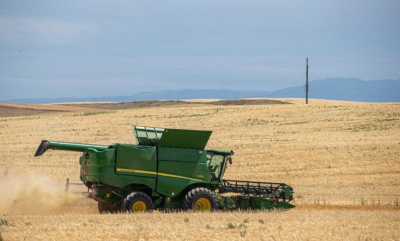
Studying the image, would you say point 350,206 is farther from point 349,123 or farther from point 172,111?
point 172,111

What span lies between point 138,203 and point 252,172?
15.0m

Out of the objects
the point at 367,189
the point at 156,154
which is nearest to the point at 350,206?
the point at 367,189

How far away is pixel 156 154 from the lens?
63.9 feet

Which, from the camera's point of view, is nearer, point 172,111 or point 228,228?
point 228,228

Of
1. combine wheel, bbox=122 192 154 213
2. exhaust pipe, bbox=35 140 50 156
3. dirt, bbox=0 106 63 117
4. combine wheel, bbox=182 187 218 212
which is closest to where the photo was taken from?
combine wheel, bbox=122 192 154 213

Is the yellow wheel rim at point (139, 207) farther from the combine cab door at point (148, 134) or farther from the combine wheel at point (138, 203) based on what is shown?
the combine cab door at point (148, 134)

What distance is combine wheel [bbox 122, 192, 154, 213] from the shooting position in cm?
1880

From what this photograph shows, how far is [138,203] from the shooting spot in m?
18.9

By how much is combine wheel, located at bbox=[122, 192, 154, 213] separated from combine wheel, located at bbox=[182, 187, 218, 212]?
1.19 meters

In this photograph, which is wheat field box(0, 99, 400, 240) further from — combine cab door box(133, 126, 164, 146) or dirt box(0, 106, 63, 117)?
dirt box(0, 106, 63, 117)

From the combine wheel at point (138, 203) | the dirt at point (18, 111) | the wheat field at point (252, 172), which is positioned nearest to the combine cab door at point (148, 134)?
the combine wheel at point (138, 203)

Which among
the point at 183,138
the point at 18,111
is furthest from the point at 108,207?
the point at 18,111

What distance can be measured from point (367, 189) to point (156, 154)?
12.9m

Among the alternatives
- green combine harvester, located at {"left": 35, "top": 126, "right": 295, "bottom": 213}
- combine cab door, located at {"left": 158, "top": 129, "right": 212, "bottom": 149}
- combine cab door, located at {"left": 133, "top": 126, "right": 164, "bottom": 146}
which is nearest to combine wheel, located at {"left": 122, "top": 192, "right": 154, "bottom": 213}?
green combine harvester, located at {"left": 35, "top": 126, "right": 295, "bottom": 213}
